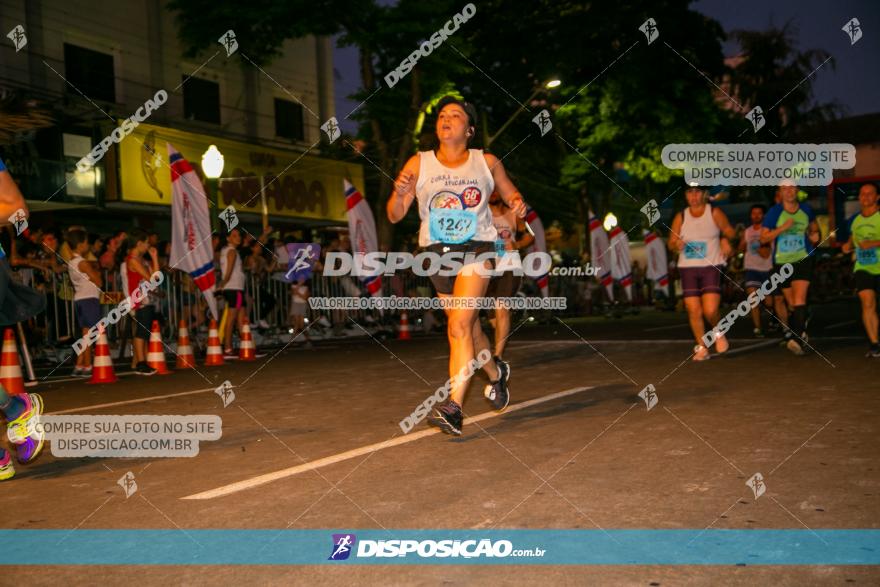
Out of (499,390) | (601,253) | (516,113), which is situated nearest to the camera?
(499,390)

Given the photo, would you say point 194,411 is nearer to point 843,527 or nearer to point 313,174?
point 843,527

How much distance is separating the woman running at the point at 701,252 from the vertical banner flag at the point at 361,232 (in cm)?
793

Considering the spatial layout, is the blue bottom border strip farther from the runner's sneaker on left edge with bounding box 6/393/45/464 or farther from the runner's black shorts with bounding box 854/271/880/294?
the runner's black shorts with bounding box 854/271/880/294

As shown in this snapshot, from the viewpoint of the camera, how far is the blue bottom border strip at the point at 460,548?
129 inches

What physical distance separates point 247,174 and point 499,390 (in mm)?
19004

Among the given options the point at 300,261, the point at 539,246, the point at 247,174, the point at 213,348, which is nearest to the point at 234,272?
the point at 213,348

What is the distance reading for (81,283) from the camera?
1174cm

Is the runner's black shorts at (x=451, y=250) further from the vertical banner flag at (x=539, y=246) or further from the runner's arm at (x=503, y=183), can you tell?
the vertical banner flag at (x=539, y=246)

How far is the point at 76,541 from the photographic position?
12.3ft

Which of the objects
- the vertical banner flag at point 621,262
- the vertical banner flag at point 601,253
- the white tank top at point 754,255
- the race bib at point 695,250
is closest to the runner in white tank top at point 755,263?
the white tank top at point 754,255

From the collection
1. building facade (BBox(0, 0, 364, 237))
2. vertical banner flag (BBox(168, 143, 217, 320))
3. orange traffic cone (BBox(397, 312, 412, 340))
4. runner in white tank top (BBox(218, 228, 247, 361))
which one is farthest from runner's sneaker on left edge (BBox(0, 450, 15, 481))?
orange traffic cone (BBox(397, 312, 412, 340))

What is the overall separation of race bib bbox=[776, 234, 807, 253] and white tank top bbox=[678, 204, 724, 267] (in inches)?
47.1

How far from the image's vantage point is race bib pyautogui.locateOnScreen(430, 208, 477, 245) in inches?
239

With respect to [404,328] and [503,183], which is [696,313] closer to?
[503,183]
